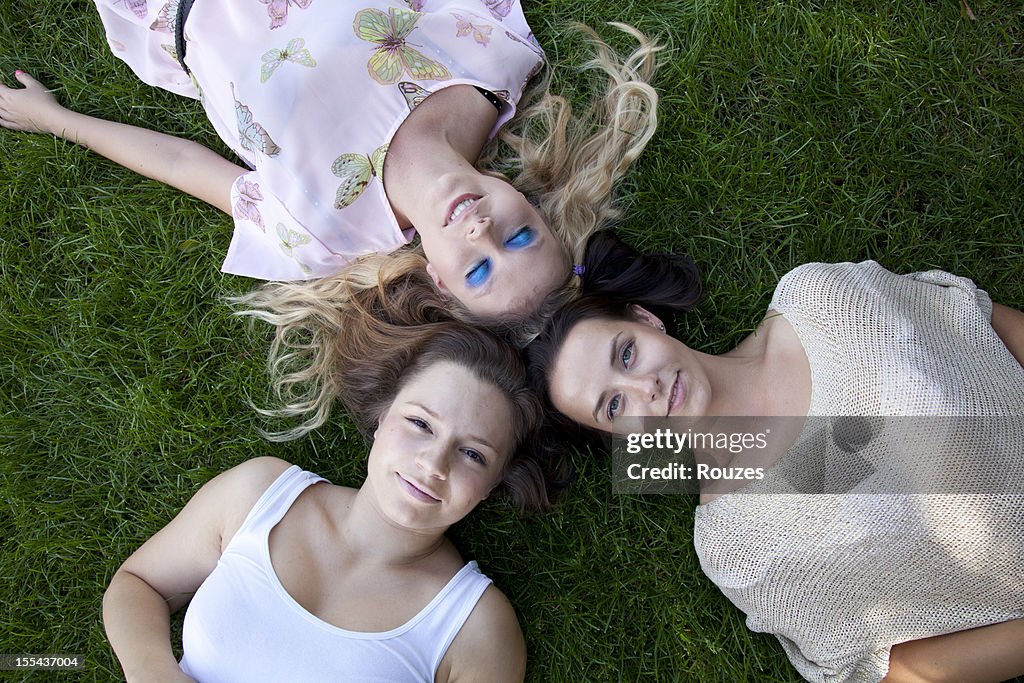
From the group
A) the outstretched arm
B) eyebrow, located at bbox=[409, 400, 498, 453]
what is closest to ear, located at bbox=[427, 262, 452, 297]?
eyebrow, located at bbox=[409, 400, 498, 453]

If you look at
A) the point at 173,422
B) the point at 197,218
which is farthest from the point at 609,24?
the point at 173,422

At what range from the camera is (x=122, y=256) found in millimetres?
3420

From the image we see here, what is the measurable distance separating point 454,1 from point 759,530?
8.04ft

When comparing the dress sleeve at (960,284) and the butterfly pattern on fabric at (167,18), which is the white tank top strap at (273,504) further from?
the dress sleeve at (960,284)

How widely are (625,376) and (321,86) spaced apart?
163 centimetres

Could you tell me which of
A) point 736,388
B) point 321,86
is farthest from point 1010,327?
point 321,86

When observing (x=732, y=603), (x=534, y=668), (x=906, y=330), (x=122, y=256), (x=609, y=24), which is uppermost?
(x=609, y=24)

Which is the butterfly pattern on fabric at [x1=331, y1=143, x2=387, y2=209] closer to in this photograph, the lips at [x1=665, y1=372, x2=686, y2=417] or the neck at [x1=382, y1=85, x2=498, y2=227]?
the neck at [x1=382, y1=85, x2=498, y2=227]

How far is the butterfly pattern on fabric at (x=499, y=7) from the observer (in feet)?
11.1

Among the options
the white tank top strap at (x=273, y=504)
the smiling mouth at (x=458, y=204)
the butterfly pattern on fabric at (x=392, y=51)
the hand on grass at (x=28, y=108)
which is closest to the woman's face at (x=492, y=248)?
the smiling mouth at (x=458, y=204)

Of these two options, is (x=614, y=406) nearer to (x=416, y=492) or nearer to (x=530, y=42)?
(x=416, y=492)

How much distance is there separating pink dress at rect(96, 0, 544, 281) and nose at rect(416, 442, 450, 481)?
101cm

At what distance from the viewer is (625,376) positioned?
2.59 meters

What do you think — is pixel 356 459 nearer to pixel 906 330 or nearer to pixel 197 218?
pixel 197 218
